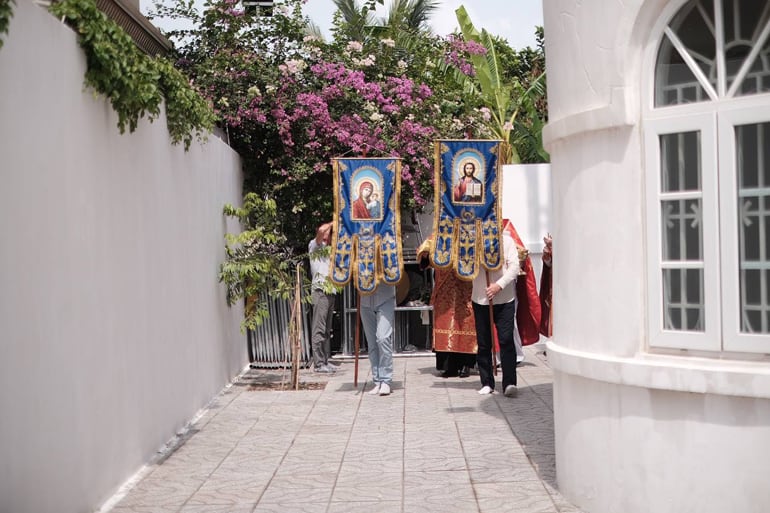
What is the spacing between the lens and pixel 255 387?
12.4 meters

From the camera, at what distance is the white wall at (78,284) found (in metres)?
5.12

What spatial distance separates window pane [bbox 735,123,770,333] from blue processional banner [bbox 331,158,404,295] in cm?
652

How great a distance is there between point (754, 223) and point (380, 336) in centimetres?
648

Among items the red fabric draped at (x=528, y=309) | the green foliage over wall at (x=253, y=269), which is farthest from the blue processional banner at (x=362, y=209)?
the red fabric draped at (x=528, y=309)

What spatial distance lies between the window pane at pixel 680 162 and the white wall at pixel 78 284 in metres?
3.49

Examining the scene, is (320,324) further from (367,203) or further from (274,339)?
(367,203)

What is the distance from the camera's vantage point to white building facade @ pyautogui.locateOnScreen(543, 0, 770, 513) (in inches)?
217

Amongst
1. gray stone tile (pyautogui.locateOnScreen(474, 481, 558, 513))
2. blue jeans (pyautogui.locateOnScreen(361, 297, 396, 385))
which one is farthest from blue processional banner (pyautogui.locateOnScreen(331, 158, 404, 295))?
gray stone tile (pyautogui.locateOnScreen(474, 481, 558, 513))

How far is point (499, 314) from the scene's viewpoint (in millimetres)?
11141

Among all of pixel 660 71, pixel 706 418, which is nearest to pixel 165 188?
pixel 660 71

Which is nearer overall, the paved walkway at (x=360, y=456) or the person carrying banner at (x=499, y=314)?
the paved walkway at (x=360, y=456)

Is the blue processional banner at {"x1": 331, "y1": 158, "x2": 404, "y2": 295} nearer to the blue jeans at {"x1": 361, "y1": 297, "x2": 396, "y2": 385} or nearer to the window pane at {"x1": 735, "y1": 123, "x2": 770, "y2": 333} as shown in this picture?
the blue jeans at {"x1": 361, "y1": 297, "x2": 396, "y2": 385}

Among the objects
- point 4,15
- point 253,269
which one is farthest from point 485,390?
point 4,15

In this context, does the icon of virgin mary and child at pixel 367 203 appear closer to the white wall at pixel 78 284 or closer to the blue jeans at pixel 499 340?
the blue jeans at pixel 499 340
